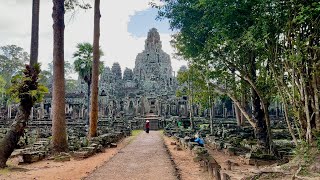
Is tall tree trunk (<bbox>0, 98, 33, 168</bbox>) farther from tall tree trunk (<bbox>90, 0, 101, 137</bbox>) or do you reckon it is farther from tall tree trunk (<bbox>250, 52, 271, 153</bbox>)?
tall tree trunk (<bbox>250, 52, 271, 153</bbox>)

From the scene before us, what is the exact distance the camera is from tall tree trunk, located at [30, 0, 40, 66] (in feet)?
38.4

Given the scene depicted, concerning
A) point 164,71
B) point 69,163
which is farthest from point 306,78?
point 164,71

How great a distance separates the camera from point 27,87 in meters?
10.3

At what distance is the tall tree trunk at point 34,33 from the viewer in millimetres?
11698

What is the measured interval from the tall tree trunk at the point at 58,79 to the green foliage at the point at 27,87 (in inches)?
100

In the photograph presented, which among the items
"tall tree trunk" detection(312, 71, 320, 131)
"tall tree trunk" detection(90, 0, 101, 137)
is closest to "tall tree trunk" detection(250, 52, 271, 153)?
"tall tree trunk" detection(312, 71, 320, 131)

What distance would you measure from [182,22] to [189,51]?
68.1 inches

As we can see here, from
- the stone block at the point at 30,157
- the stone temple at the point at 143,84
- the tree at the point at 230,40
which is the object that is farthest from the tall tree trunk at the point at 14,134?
the stone temple at the point at 143,84

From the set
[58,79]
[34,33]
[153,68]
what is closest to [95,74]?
[58,79]

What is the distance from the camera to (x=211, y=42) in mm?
12680

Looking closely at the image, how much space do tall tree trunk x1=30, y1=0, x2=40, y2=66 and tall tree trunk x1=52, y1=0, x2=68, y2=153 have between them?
82 centimetres

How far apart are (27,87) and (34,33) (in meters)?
2.96

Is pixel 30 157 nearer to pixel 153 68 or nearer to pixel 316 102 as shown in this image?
pixel 316 102

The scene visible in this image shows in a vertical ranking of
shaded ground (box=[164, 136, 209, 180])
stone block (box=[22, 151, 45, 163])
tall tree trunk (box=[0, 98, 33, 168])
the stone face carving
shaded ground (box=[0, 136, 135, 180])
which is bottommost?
shaded ground (box=[164, 136, 209, 180])
